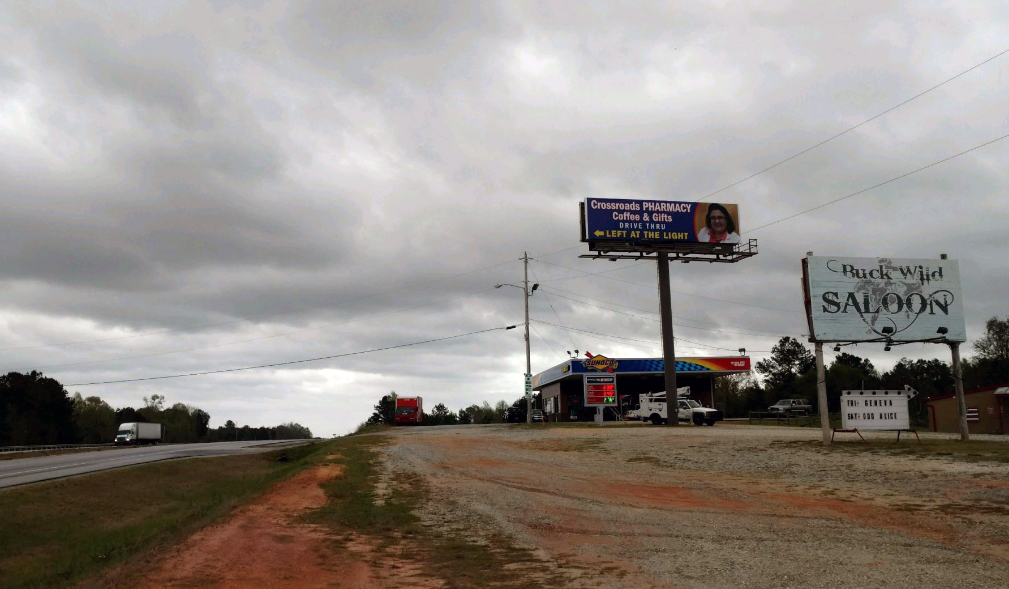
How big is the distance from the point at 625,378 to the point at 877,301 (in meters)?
54.7

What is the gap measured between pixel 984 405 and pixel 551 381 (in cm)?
5042

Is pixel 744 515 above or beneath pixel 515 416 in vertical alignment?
beneath

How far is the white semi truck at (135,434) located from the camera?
78875 millimetres

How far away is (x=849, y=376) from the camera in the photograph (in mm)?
100312

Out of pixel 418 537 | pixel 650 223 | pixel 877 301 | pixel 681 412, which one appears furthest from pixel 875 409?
pixel 650 223

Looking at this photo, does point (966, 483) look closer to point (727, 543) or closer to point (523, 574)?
point (727, 543)

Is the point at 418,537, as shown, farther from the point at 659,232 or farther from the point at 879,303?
the point at 659,232

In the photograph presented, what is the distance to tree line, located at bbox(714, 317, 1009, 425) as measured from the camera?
3407 inches

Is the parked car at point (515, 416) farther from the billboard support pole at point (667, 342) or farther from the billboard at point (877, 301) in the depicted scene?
the billboard at point (877, 301)

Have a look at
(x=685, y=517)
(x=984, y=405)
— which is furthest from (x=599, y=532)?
(x=984, y=405)

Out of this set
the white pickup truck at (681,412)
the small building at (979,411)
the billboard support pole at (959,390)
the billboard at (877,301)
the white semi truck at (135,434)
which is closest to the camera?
the billboard support pole at (959,390)

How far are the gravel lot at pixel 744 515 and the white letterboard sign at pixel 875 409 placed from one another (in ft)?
3.78

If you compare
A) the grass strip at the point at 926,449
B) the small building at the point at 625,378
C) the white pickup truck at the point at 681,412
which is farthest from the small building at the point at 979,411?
the small building at the point at 625,378

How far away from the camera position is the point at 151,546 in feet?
45.8
